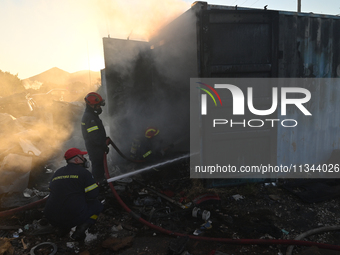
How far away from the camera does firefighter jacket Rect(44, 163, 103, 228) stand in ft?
10.4

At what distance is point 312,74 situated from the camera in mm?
5070

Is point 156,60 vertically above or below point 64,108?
above

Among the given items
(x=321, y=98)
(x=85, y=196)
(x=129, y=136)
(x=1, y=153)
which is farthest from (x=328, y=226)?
(x=1, y=153)

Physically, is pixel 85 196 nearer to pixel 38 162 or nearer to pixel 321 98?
pixel 38 162

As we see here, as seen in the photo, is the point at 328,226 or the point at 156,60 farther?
the point at 156,60

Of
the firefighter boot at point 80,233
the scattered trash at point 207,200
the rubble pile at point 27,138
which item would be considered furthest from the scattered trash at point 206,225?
the rubble pile at point 27,138

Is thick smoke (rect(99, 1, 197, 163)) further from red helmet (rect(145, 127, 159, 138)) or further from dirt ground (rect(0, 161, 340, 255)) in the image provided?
dirt ground (rect(0, 161, 340, 255))

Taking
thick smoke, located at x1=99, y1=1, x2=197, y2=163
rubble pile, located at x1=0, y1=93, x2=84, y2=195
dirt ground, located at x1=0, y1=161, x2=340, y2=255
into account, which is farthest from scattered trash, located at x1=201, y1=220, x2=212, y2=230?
rubble pile, located at x1=0, y1=93, x2=84, y2=195

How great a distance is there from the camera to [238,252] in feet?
9.86

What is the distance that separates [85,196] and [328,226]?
3.77 metres

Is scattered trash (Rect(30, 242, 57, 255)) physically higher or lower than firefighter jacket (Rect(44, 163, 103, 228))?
lower

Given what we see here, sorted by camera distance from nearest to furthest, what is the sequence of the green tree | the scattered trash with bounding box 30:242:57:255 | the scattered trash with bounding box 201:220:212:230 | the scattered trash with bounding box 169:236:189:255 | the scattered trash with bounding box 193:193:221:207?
the scattered trash with bounding box 169:236:189:255 < the scattered trash with bounding box 30:242:57:255 < the scattered trash with bounding box 201:220:212:230 < the scattered trash with bounding box 193:193:221:207 < the green tree

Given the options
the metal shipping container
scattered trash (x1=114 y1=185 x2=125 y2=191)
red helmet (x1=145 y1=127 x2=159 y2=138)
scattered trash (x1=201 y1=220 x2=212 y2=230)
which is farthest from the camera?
red helmet (x1=145 y1=127 x2=159 y2=138)

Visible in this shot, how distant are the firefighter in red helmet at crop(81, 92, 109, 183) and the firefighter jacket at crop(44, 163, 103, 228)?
1.62 metres
